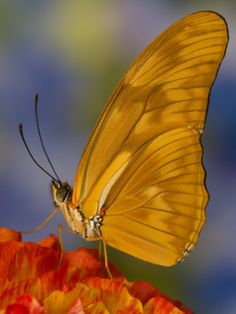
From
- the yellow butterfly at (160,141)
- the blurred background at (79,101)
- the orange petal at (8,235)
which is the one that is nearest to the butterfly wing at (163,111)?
the yellow butterfly at (160,141)

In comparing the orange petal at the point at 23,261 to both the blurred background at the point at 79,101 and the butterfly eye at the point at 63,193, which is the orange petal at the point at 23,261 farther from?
the blurred background at the point at 79,101

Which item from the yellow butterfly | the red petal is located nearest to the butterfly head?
the yellow butterfly

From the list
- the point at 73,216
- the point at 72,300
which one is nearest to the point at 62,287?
the point at 72,300

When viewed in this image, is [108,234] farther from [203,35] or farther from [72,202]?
[203,35]

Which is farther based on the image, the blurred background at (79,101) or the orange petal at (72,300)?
the blurred background at (79,101)

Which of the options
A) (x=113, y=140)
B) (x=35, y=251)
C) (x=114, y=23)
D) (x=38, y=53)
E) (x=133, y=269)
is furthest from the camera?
(x=38, y=53)

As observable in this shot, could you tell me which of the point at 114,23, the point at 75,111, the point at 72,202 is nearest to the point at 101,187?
the point at 72,202
